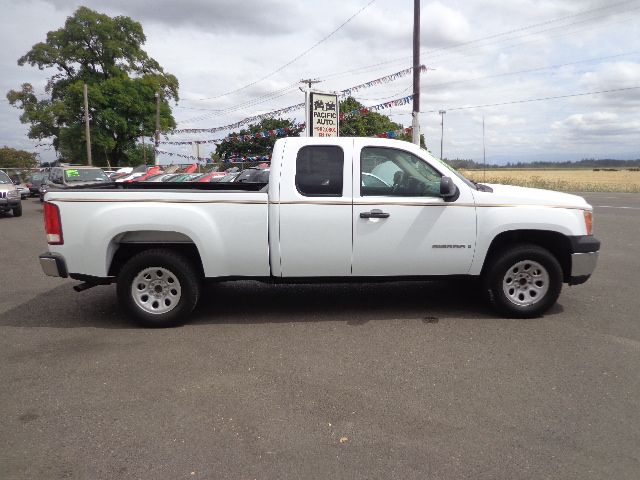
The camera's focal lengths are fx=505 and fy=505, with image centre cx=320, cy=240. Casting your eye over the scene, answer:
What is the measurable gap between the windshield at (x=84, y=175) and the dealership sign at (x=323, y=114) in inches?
317

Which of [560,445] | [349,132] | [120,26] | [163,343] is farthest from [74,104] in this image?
[560,445]

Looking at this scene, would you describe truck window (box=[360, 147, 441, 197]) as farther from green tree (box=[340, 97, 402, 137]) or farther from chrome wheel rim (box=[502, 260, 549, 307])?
green tree (box=[340, 97, 402, 137])

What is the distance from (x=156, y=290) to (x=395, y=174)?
276 centimetres

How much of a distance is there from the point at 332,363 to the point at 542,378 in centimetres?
166

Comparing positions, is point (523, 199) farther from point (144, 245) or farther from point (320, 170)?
point (144, 245)

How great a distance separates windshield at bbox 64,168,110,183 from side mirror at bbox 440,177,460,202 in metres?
15.6

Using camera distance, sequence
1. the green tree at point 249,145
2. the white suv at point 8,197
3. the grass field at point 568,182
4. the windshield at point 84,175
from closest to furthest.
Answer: the white suv at point 8,197 < the windshield at point 84,175 < the grass field at point 568,182 < the green tree at point 249,145

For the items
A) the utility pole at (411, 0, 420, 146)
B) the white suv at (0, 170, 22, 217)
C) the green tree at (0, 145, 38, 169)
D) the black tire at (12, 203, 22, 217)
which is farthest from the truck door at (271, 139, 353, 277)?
the green tree at (0, 145, 38, 169)

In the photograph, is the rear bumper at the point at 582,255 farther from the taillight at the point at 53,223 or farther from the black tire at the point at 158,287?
the taillight at the point at 53,223

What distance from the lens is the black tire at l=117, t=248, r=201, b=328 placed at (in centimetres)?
512

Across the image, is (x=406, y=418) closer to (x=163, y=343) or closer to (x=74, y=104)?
(x=163, y=343)

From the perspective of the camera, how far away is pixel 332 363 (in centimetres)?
425

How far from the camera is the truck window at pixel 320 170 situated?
16.7ft

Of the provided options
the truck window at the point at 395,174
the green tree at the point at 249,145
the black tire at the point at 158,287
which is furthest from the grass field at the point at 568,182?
the green tree at the point at 249,145
